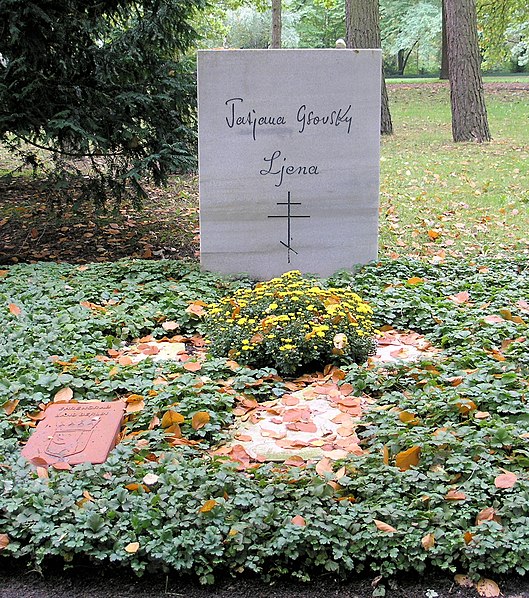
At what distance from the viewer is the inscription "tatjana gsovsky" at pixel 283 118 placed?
254 inches

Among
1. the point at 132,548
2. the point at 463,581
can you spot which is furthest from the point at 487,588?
the point at 132,548

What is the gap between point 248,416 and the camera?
13.0ft

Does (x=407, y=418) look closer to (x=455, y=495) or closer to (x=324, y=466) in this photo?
(x=324, y=466)

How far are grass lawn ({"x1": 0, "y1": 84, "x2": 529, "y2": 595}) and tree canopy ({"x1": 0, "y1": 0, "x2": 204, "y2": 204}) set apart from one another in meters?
1.27

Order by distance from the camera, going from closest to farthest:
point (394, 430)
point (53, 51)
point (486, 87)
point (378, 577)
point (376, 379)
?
1. point (378, 577)
2. point (394, 430)
3. point (376, 379)
4. point (53, 51)
5. point (486, 87)

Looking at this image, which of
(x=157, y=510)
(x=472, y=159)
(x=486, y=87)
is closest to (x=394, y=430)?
(x=157, y=510)

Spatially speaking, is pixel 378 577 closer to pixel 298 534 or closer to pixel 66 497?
pixel 298 534

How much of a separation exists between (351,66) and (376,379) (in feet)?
10.7

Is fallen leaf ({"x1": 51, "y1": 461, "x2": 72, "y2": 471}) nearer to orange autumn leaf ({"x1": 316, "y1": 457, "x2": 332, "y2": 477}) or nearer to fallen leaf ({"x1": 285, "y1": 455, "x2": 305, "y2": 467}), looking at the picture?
fallen leaf ({"x1": 285, "y1": 455, "x2": 305, "y2": 467})

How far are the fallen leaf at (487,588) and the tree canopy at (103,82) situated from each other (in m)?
5.14

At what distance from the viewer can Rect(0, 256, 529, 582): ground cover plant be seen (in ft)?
9.19

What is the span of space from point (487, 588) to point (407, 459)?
706mm

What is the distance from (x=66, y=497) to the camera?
3.00 meters

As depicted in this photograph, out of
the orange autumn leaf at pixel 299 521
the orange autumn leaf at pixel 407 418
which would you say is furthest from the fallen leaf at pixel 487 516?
the orange autumn leaf at pixel 407 418
